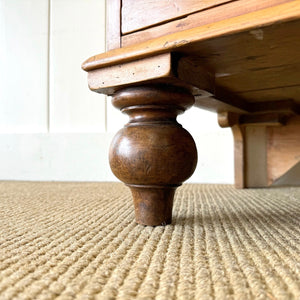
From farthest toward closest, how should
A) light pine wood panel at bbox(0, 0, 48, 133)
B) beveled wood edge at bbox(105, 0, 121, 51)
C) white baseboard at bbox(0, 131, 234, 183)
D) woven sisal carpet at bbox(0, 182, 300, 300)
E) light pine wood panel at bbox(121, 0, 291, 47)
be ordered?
light pine wood panel at bbox(0, 0, 48, 133)
white baseboard at bbox(0, 131, 234, 183)
beveled wood edge at bbox(105, 0, 121, 51)
light pine wood panel at bbox(121, 0, 291, 47)
woven sisal carpet at bbox(0, 182, 300, 300)

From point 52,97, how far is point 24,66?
0.22 meters

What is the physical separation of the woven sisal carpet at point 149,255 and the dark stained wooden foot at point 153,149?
0.04 meters

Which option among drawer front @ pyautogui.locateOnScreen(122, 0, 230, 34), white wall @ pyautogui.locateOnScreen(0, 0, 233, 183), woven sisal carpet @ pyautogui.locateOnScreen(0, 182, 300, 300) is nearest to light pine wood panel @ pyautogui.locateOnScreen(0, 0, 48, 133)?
white wall @ pyautogui.locateOnScreen(0, 0, 233, 183)

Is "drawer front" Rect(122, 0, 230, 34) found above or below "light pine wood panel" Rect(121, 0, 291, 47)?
above

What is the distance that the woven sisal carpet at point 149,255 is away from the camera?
261 millimetres

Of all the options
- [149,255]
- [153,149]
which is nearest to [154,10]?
[153,149]

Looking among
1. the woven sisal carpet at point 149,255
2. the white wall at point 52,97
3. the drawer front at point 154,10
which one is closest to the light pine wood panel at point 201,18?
the drawer front at point 154,10

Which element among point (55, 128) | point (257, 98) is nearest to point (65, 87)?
point (55, 128)

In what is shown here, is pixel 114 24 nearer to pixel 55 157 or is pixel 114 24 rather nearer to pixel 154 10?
pixel 154 10

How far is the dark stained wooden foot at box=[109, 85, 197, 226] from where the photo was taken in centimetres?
44

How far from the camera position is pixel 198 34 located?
389 millimetres

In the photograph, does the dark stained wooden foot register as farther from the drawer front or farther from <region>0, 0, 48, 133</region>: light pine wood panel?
<region>0, 0, 48, 133</region>: light pine wood panel

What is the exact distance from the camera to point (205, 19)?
412 millimetres

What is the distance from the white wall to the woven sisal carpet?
904mm
